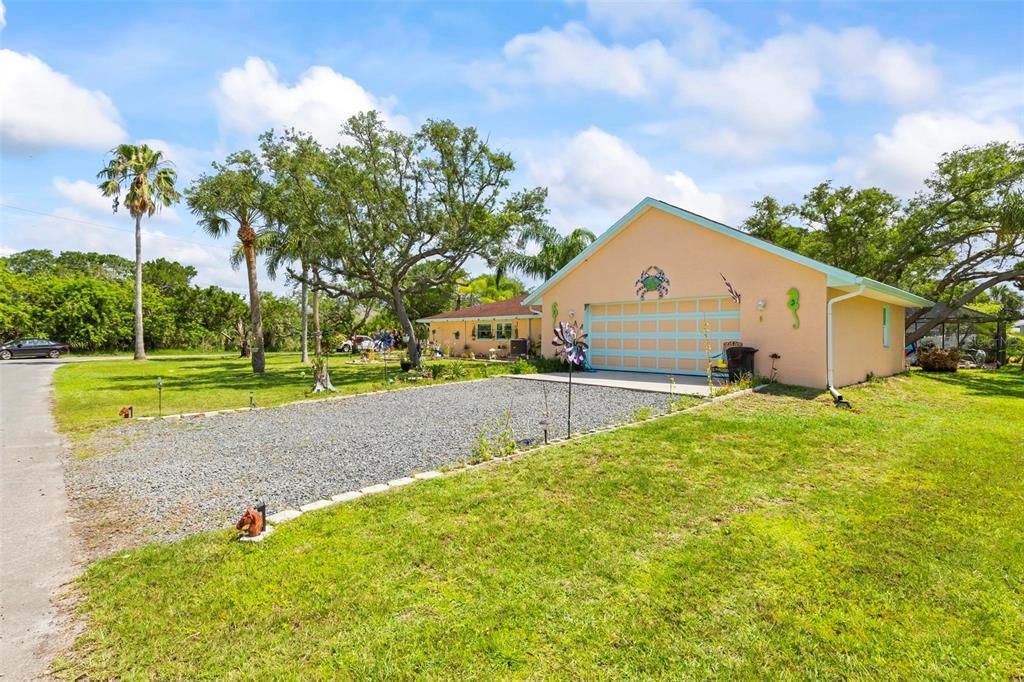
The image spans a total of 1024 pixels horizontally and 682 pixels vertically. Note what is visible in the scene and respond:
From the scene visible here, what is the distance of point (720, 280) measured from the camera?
13000 millimetres

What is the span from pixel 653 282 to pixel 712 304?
6.00ft

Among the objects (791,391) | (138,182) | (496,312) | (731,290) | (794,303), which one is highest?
(138,182)

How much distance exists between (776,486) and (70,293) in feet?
139

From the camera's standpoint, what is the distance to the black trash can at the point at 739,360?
11898 mm

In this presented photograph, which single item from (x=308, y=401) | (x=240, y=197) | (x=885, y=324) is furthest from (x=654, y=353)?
(x=240, y=197)

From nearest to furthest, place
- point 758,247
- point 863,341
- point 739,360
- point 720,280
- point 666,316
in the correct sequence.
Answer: point 739,360 → point 758,247 → point 720,280 → point 863,341 → point 666,316

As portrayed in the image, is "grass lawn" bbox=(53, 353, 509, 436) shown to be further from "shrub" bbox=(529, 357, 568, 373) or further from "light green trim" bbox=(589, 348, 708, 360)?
"light green trim" bbox=(589, 348, 708, 360)

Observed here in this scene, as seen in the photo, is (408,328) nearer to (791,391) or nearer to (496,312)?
(496,312)

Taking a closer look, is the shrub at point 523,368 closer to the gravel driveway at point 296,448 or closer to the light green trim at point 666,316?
the light green trim at point 666,316

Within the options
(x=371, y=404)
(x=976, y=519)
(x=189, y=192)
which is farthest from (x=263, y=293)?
(x=976, y=519)

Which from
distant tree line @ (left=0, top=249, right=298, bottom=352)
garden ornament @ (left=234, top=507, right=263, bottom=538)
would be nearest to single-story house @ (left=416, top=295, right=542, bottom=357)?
distant tree line @ (left=0, top=249, right=298, bottom=352)

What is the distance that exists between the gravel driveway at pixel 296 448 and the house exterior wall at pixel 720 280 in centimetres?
396

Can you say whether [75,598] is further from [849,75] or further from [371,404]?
[849,75]

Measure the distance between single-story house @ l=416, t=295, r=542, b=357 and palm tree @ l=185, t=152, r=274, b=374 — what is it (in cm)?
1123
